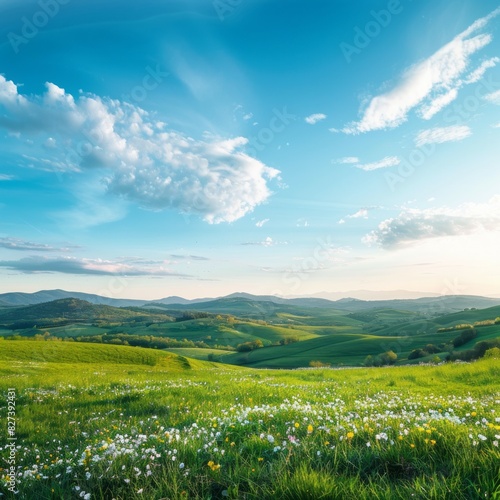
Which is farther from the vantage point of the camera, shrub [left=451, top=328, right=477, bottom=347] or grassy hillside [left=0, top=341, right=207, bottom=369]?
shrub [left=451, top=328, right=477, bottom=347]

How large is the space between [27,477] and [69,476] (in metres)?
0.69

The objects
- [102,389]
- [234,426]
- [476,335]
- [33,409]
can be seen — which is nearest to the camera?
[234,426]

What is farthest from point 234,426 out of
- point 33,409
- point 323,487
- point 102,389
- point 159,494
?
point 102,389

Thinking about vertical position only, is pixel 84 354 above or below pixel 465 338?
below

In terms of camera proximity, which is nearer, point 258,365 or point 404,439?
point 404,439

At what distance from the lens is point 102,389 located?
15.0 meters

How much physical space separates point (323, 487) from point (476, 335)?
330 feet

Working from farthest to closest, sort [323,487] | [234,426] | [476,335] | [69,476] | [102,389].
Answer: [476,335] < [102,389] < [234,426] < [69,476] < [323,487]

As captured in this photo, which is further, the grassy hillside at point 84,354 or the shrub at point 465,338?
the shrub at point 465,338

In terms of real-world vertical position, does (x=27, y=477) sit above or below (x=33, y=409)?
above

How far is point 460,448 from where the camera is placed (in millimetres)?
3926

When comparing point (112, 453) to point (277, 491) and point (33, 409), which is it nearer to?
point (277, 491)

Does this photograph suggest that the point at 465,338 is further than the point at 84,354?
Yes

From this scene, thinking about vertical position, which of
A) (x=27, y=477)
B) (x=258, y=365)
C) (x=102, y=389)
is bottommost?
(x=258, y=365)
